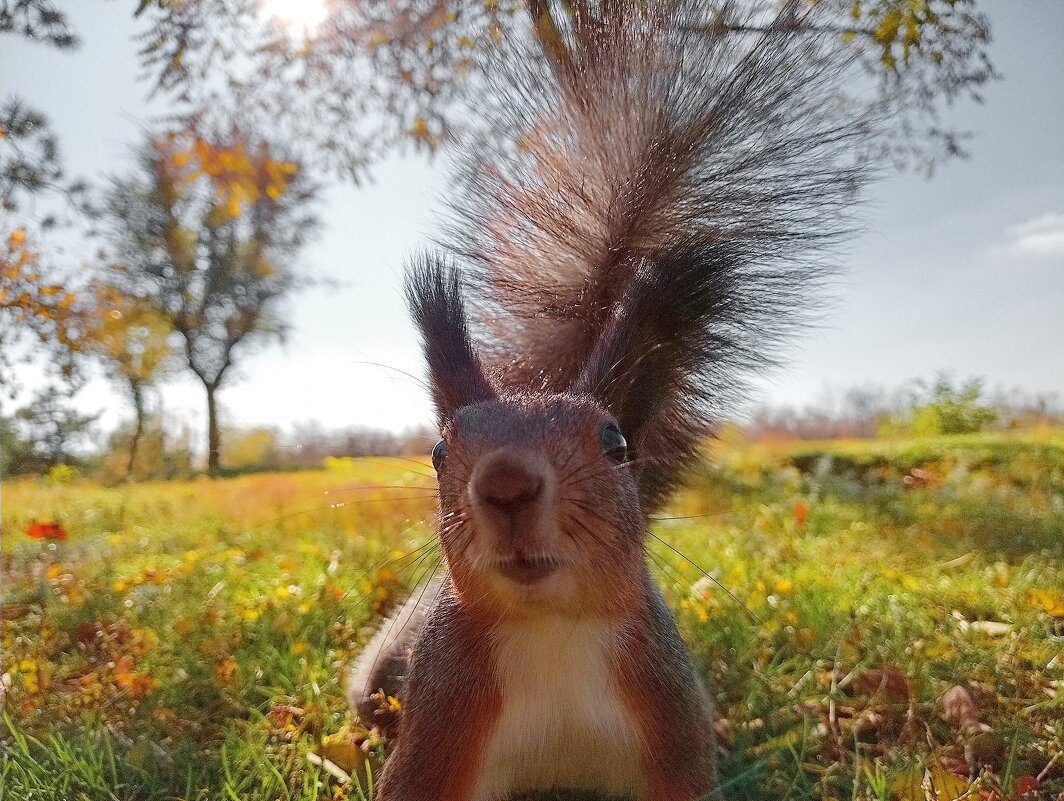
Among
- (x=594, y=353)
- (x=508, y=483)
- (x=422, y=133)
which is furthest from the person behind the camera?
(x=422, y=133)

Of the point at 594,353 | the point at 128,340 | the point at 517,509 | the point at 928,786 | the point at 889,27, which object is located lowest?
the point at 928,786

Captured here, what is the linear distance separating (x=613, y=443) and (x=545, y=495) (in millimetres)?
240

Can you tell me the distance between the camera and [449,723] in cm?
110

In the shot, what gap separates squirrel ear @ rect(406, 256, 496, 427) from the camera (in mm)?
1313

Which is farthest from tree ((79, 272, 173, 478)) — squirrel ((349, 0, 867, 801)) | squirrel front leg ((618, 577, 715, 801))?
squirrel front leg ((618, 577, 715, 801))

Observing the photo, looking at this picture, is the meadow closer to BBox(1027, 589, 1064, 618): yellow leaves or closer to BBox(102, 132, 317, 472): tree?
BBox(1027, 589, 1064, 618): yellow leaves

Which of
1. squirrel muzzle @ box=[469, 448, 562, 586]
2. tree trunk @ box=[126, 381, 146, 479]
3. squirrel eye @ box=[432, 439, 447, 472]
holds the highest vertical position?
tree trunk @ box=[126, 381, 146, 479]

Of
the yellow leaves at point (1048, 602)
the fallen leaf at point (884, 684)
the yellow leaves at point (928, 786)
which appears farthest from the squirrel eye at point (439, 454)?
the yellow leaves at point (1048, 602)

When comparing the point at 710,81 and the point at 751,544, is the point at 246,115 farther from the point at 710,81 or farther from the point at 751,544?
the point at 751,544

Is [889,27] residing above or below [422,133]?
below

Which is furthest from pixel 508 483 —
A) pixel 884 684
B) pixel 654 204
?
pixel 884 684

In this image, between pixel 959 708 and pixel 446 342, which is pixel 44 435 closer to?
pixel 446 342

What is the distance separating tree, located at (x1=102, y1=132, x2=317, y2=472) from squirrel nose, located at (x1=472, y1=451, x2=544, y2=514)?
200 cm

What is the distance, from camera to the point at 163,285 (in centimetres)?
262
